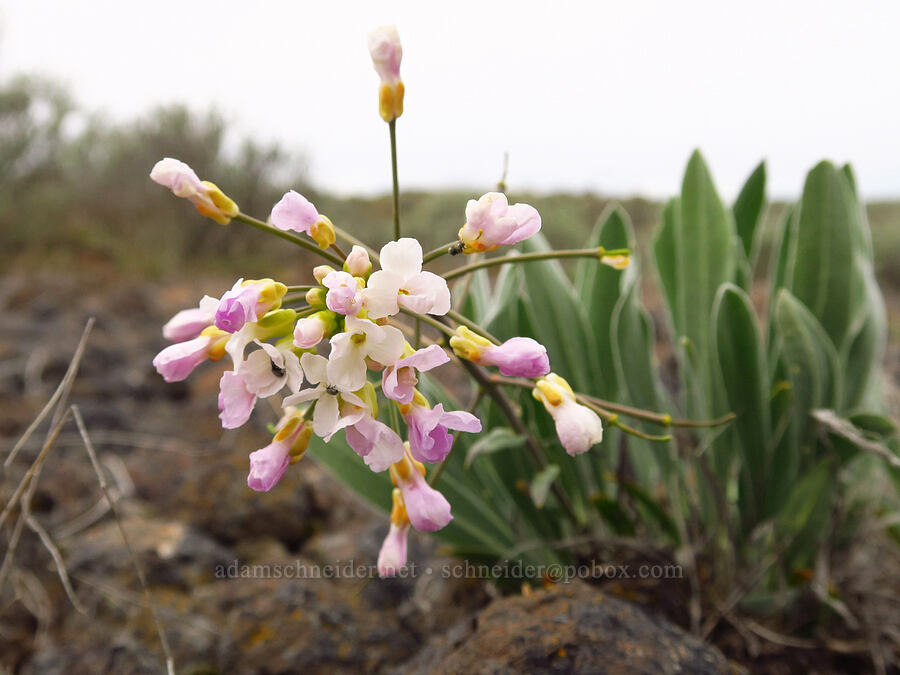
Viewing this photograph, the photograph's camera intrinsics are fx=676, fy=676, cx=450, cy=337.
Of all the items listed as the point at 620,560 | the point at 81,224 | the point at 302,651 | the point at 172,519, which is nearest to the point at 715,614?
the point at 620,560

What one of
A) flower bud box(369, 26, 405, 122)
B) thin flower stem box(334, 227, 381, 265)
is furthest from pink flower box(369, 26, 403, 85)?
thin flower stem box(334, 227, 381, 265)

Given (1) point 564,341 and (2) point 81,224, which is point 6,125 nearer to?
(2) point 81,224

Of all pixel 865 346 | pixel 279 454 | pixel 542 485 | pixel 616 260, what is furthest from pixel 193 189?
pixel 865 346

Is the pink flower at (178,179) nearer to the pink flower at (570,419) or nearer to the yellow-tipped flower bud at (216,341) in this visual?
the yellow-tipped flower bud at (216,341)

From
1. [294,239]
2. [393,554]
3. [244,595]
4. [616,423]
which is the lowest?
[244,595]

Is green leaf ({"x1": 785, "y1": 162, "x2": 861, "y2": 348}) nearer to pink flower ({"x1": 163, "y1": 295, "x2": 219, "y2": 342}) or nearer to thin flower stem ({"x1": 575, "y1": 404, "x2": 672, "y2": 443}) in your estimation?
thin flower stem ({"x1": 575, "y1": 404, "x2": 672, "y2": 443})

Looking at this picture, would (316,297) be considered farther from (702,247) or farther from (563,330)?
(702,247)
